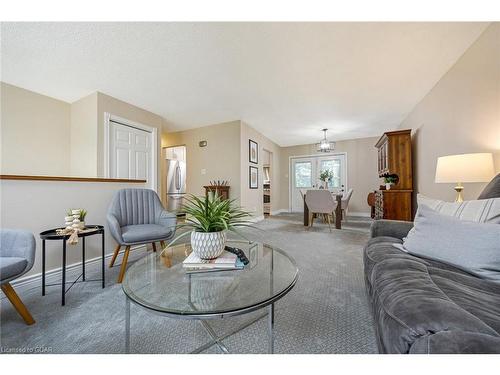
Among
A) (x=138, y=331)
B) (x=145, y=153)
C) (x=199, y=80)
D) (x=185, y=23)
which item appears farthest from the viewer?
(x=145, y=153)

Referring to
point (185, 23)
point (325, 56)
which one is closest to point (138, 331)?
point (185, 23)

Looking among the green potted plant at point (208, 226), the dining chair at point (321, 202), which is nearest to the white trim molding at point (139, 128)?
the green potted plant at point (208, 226)

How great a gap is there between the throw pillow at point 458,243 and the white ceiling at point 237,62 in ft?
5.55

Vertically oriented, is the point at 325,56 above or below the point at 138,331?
above

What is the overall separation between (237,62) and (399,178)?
3189mm

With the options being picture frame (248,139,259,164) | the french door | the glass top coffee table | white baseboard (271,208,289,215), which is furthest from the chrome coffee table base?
white baseboard (271,208,289,215)

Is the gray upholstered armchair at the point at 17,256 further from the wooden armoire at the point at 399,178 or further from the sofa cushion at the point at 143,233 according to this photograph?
the wooden armoire at the point at 399,178

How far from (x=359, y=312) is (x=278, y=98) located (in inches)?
115

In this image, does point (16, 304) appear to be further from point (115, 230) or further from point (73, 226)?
point (115, 230)

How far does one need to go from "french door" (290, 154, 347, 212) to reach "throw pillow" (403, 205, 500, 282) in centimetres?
500

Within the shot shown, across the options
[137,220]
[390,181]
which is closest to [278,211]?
[390,181]
